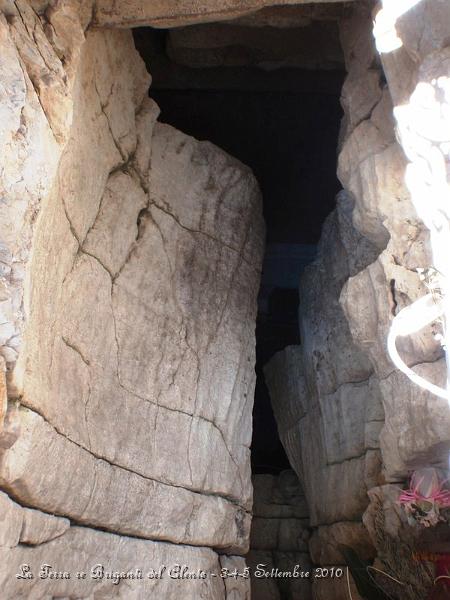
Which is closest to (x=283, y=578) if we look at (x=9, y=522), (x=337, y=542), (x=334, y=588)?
(x=334, y=588)

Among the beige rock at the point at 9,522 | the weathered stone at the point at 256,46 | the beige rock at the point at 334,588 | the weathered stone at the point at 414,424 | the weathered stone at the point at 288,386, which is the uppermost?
the weathered stone at the point at 256,46

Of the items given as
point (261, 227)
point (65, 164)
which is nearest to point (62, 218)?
point (65, 164)

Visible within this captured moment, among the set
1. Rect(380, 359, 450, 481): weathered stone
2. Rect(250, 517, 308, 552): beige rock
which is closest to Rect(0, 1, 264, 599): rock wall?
Rect(380, 359, 450, 481): weathered stone

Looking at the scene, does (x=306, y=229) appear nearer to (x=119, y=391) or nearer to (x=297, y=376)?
(x=297, y=376)

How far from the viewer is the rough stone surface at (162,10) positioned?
407 centimetres

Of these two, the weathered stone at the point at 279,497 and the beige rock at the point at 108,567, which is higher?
the weathered stone at the point at 279,497

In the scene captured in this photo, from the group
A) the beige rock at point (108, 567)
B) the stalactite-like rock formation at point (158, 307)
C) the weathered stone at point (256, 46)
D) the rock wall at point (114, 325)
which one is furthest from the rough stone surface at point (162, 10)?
the beige rock at point (108, 567)

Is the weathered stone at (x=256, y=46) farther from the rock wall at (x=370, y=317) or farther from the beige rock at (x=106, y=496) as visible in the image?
the beige rock at (x=106, y=496)

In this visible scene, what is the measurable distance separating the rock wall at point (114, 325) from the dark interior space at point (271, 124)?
79.6 inches

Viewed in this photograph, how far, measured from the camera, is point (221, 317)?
5.68 metres

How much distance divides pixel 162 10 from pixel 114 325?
209cm

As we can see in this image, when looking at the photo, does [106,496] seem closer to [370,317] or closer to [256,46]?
[370,317]

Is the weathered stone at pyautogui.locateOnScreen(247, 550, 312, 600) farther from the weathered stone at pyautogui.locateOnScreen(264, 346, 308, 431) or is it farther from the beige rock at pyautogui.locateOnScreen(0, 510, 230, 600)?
the beige rock at pyautogui.locateOnScreen(0, 510, 230, 600)

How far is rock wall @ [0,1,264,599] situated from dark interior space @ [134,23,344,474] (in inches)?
79.6
